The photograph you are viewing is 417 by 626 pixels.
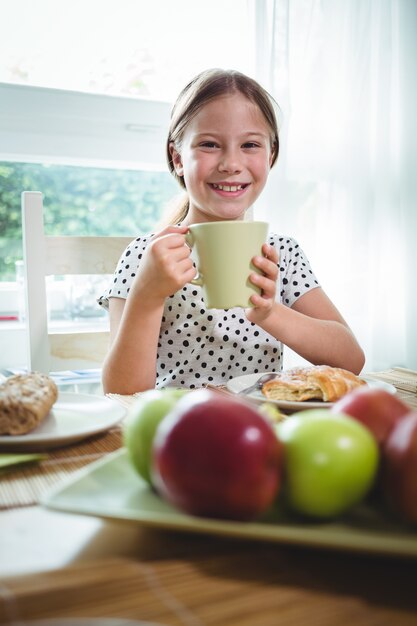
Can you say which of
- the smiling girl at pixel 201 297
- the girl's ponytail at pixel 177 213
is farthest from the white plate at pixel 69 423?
the girl's ponytail at pixel 177 213

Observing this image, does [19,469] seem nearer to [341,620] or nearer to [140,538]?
[140,538]

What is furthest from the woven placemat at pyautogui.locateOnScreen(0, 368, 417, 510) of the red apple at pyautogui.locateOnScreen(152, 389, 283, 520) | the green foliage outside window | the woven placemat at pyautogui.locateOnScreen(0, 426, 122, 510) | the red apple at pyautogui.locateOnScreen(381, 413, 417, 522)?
the green foliage outside window

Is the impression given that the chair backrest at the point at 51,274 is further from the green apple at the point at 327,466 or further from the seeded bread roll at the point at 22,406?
the green apple at the point at 327,466

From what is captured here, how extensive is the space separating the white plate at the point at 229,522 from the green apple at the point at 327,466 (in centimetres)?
2

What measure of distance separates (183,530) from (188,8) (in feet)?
6.37

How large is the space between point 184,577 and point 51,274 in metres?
1.05

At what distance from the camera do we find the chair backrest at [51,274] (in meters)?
1.28

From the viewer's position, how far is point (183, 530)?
386mm

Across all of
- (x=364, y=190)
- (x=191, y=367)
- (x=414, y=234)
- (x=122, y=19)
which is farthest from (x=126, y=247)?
(x=414, y=234)

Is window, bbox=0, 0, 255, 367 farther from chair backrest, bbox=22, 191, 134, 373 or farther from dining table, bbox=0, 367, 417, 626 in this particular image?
dining table, bbox=0, 367, 417, 626

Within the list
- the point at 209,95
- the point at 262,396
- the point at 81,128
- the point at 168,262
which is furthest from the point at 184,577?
the point at 81,128

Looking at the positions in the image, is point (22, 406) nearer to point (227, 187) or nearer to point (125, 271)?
point (125, 271)

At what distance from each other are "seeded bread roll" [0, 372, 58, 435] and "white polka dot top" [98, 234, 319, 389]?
2.08 feet

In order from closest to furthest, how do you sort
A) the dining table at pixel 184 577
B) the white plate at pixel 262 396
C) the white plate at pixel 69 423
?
the dining table at pixel 184 577 < the white plate at pixel 69 423 < the white plate at pixel 262 396
